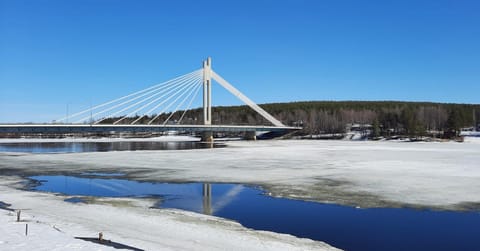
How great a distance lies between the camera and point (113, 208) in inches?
610

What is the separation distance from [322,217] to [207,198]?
5.50 meters

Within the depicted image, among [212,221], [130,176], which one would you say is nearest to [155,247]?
[212,221]

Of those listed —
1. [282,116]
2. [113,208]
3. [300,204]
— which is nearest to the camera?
[113,208]

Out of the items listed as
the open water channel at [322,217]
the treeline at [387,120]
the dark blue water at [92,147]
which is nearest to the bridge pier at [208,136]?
the treeline at [387,120]

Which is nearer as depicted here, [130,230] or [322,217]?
[130,230]

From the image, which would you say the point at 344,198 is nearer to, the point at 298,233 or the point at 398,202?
the point at 398,202

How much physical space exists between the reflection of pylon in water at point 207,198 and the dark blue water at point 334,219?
3 cm

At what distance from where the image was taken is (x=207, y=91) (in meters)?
92.5

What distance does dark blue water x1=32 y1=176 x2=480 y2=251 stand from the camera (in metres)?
11.6

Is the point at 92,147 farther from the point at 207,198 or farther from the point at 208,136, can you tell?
the point at 207,198

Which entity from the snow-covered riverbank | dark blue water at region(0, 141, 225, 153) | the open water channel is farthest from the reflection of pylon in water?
dark blue water at region(0, 141, 225, 153)

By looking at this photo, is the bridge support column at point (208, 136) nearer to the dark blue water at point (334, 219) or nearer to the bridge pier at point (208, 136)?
the bridge pier at point (208, 136)

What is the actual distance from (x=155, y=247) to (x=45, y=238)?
2510 mm

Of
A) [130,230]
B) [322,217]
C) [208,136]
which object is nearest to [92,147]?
[208,136]
